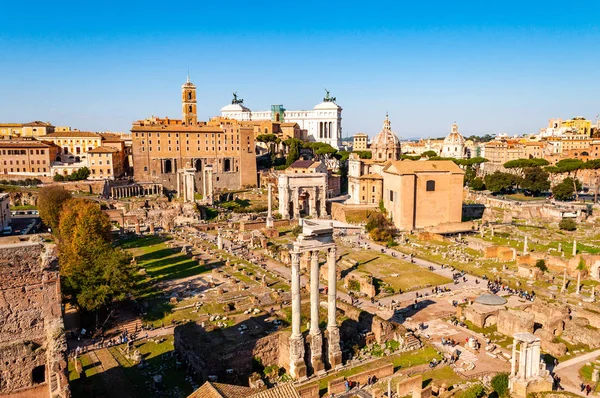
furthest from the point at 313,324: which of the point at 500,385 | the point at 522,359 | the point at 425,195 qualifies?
the point at 425,195

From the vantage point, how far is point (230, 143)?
83375 mm

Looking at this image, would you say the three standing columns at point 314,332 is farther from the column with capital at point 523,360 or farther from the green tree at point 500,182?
the green tree at point 500,182

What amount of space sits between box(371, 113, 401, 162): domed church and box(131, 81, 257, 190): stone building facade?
21679 millimetres

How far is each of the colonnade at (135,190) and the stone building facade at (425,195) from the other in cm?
3870

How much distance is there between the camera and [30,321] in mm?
15945

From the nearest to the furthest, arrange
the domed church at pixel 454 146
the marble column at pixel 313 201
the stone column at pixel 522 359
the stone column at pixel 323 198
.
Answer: the stone column at pixel 522 359 < the marble column at pixel 313 201 < the stone column at pixel 323 198 < the domed church at pixel 454 146

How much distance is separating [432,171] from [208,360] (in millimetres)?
41617

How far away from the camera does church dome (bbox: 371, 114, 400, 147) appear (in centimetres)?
7406

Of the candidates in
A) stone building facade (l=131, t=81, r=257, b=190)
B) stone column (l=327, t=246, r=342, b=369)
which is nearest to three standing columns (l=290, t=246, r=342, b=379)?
stone column (l=327, t=246, r=342, b=369)

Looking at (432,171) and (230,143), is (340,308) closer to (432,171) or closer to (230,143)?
(432,171)

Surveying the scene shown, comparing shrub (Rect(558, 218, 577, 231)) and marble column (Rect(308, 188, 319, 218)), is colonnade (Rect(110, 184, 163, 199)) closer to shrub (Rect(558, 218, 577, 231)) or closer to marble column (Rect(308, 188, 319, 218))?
marble column (Rect(308, 188, 319, 218))

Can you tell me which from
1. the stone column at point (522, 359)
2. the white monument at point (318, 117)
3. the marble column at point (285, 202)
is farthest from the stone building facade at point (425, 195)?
the white monument at point (318, 117)

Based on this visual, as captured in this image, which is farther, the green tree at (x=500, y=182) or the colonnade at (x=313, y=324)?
the green tree at (x=500, y=182)

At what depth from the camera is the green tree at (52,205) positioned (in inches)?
1854
